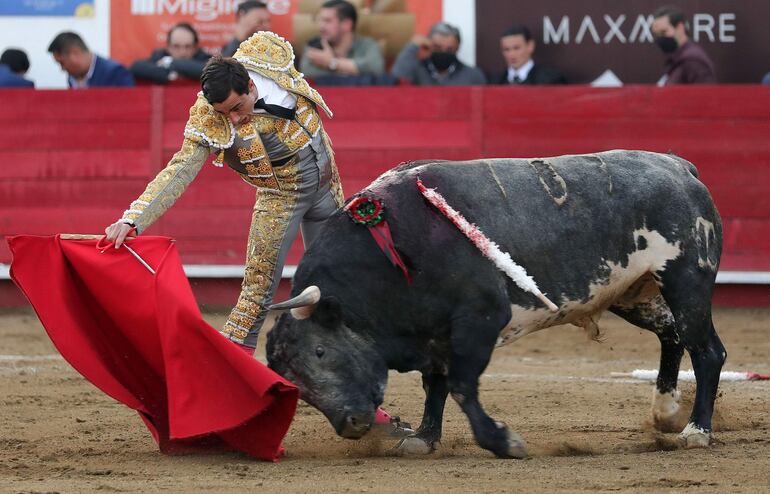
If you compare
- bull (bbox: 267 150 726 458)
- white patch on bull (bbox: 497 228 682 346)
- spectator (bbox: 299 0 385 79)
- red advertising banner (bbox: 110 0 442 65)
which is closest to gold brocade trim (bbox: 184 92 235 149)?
bull (bbox: 267 150 726 458)

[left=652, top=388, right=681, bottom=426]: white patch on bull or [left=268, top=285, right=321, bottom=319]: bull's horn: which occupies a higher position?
[left=268, top=285, right=321, bottom=319]: bull's horn

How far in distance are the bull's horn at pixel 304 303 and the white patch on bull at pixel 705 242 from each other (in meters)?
1.22

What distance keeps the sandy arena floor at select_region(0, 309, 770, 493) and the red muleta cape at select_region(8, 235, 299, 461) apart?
11 cm

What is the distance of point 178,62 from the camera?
315 inches

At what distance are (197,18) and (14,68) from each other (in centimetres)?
114

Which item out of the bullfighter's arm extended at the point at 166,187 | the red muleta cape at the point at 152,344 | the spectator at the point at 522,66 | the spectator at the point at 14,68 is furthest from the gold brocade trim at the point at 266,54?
the spectator at the point at 14,68

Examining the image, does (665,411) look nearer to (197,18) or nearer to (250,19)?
(250,19)

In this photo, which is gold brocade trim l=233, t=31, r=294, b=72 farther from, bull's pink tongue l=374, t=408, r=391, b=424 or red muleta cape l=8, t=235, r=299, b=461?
bull's pink tongue l=374, t=408, r=391, b=424

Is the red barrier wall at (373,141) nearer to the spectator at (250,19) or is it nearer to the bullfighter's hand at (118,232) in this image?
the spectator at (250,19)

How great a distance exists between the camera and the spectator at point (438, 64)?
785cm

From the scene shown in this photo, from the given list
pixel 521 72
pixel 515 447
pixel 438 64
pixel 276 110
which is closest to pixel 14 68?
pixel 438 64

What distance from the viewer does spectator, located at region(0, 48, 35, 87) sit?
8.20m

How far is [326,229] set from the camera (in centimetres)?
404

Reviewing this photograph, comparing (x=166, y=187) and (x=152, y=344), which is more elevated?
(x=166, y=187)
